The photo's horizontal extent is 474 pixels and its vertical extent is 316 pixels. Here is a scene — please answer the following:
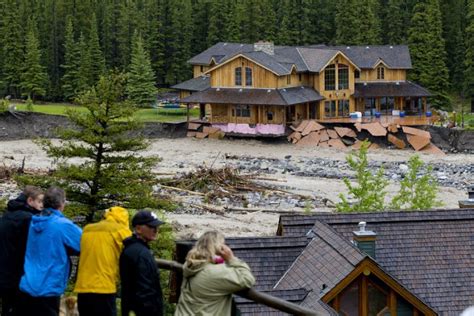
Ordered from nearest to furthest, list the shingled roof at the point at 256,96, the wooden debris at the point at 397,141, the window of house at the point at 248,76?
the wooden debris at the point at 397,141 < the shingled roof at the point at 256,96 < the window of house at the point at 248,76

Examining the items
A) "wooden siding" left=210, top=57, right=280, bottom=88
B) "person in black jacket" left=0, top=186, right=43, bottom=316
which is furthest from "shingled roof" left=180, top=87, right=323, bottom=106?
"person in black jacket" left=0, top=186, right=43, bottom=316

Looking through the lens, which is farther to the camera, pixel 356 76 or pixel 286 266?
pixel 356 76

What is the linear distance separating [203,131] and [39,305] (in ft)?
176

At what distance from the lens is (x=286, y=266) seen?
17.1 meters

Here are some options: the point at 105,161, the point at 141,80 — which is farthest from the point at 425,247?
the point at 141,80

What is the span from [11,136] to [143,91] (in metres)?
12.0

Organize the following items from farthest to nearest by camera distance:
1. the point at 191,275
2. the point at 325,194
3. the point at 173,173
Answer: the point at 173,173 → the point at 325,194 → the point at 191,275

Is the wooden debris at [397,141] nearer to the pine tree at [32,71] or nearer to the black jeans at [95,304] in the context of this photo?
the pine tree at [32,71]

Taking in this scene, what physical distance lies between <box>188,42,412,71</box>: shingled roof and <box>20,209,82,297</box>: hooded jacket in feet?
173

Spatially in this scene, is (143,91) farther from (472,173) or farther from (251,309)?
(251,309)

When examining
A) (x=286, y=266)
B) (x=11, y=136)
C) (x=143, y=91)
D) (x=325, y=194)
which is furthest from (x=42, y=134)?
(x=286, y=266)

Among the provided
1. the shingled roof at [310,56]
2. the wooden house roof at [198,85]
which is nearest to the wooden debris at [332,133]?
the shingled roof at [310,56]

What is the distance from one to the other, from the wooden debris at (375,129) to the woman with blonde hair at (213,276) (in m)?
52.4

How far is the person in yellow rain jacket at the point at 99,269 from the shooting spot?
8.16 m
